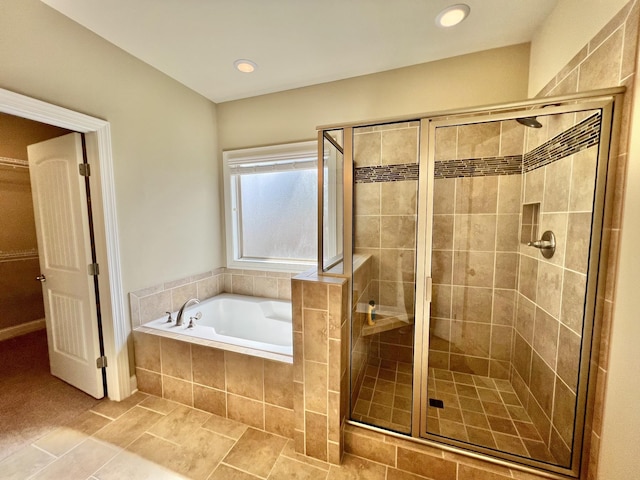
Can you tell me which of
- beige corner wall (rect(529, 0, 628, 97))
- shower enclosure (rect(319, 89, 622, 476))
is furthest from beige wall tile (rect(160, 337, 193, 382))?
beige corner wall (rect(529, 0, 628, 97))

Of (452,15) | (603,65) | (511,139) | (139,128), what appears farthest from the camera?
(139,128)

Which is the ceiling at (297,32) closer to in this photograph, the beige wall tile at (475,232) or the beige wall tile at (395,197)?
the beige wall tile at (395,197)

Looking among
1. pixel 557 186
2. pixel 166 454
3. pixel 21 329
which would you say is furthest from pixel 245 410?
pixel 21 329

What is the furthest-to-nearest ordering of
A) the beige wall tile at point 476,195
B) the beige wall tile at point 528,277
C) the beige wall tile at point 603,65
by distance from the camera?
the beige wall tile at point 476,195
the beige wall tile at point 528,277
the beige wall tile at point 603,65

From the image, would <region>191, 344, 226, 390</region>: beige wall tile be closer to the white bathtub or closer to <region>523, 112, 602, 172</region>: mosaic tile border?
the white bathtub

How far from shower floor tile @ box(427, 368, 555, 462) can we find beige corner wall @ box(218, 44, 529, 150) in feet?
6.73

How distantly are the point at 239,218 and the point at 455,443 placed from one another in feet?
8.45

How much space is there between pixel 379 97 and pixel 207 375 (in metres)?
2.56

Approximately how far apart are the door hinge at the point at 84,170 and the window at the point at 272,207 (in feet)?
3.72

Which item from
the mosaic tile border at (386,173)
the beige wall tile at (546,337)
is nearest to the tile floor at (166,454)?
the beige wall tile at (546,337)

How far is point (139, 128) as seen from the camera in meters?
1.91

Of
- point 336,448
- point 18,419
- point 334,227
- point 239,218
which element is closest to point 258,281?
point 239,218

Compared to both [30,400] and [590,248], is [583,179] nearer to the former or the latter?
[590,248]

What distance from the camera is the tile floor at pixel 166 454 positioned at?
129cm
